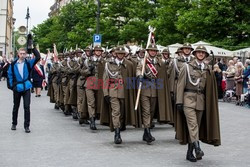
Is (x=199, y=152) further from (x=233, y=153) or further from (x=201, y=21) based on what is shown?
(x=201, y=21)

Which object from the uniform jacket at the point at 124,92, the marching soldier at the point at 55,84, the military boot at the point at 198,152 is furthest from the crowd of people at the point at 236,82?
the military boot at the point at 198,152

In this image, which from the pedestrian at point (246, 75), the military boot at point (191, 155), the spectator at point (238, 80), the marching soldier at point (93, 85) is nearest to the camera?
the military boot at point (191, 155)

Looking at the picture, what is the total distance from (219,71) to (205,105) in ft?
49.4

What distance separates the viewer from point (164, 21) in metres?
44.3

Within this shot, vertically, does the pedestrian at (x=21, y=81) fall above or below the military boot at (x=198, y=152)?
above

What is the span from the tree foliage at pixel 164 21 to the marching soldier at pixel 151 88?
79.5ft

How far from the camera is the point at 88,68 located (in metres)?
13.7

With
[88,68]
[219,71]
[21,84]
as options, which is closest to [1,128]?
[21,84]

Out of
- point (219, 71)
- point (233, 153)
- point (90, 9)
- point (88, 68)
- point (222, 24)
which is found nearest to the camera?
point (233, 153)

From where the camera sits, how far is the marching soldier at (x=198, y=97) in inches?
367

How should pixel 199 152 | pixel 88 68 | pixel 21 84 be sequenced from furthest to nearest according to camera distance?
1. pixel 88 68
2. pixel 21 84
3. pixel 199 152

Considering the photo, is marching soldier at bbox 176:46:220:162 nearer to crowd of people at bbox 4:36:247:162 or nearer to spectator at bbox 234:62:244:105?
crowd of people at bbox 4:36:247:162

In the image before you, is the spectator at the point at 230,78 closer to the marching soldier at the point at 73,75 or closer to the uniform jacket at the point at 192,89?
the marching soldier at the point at 73,75

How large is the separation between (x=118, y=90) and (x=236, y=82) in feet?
39.8
